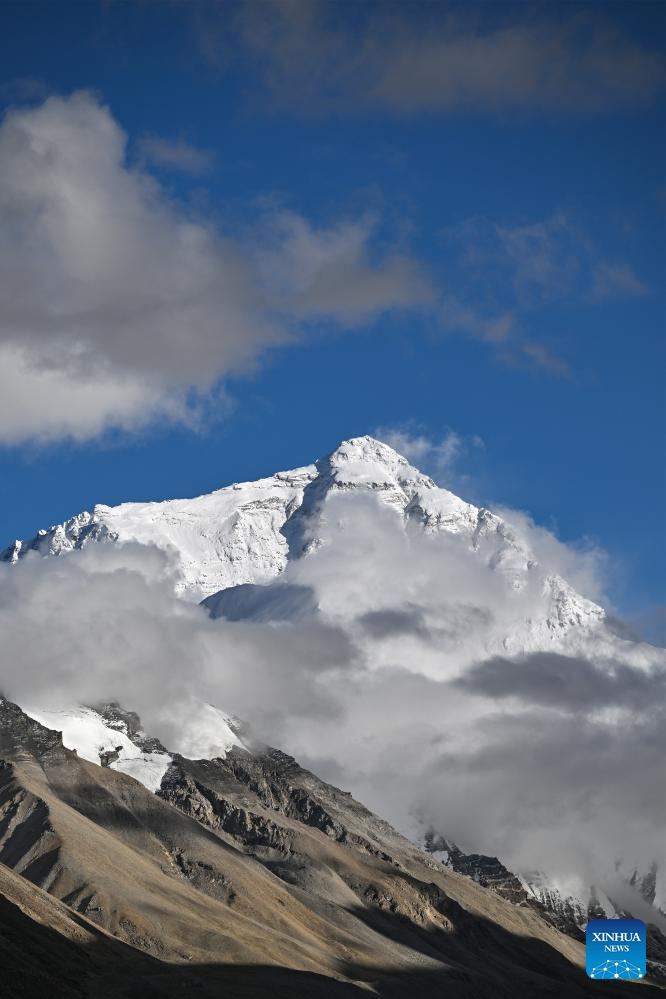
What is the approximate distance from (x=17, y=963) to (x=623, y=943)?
125487 mm

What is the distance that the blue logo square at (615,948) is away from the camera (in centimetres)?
9462

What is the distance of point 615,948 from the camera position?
95375 millimetres

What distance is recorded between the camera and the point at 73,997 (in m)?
198

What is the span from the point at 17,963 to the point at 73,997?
9.54 m

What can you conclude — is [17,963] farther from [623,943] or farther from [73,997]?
[623,943]

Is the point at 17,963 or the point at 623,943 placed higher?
the point at 17,963

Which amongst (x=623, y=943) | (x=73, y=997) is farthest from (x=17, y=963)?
(x=623, y=943)

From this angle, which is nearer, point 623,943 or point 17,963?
point 623,943

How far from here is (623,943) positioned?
95.6 metres

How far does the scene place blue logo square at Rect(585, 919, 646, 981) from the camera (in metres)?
94.6

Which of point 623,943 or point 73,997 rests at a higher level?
point 73,997

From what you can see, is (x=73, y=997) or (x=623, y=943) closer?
(x=623, y=943)

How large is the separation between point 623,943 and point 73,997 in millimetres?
124424
